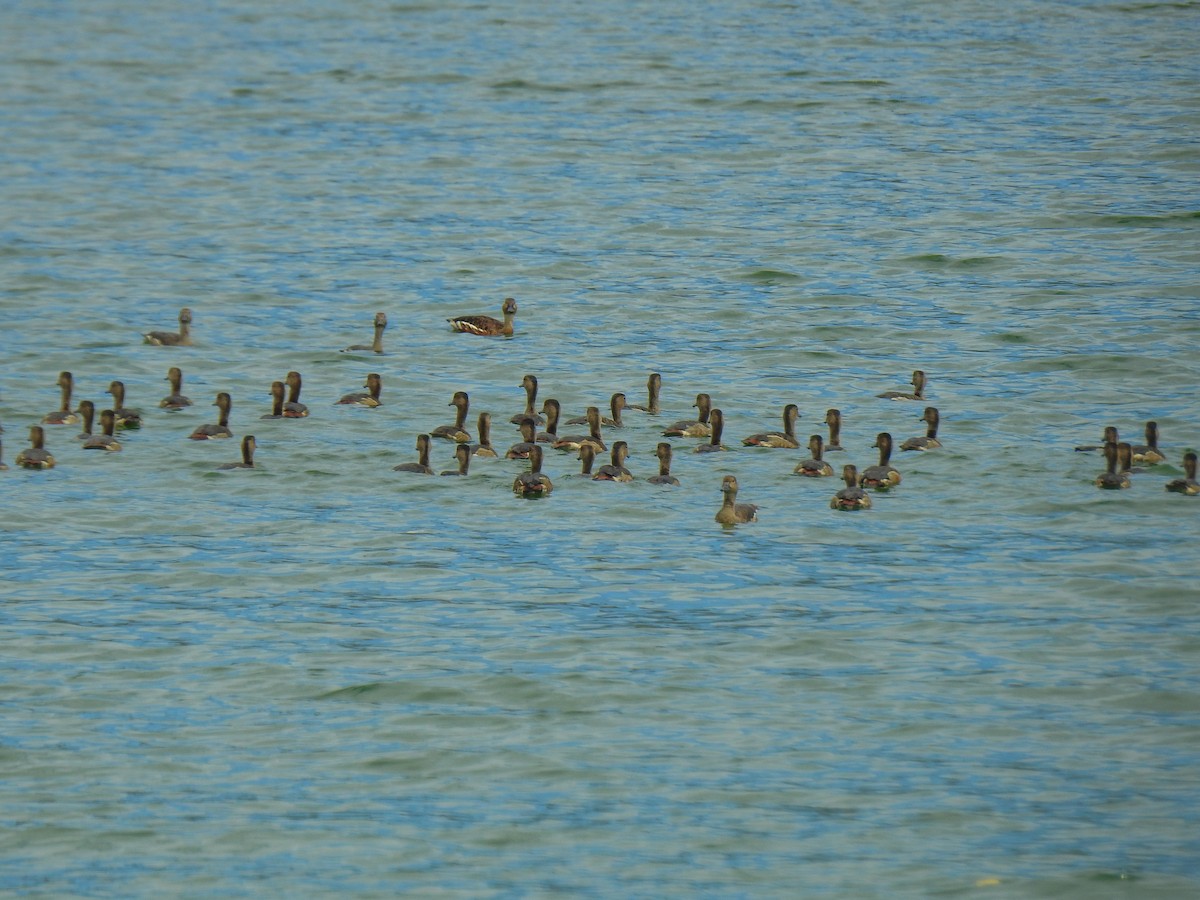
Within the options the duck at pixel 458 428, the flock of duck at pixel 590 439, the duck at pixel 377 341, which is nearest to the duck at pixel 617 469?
the flock of duck at pixel 590 439

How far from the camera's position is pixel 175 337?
104 feet

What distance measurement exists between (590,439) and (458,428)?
5.92 feet

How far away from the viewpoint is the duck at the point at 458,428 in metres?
25.6

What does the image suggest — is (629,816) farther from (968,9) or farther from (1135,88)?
(968,9)

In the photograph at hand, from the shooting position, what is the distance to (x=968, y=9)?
207ft

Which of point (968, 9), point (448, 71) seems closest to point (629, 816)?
point (448, 71)

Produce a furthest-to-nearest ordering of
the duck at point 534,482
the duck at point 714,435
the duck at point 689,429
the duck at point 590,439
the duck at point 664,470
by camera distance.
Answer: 1. the duck at point 689,429
2. the duck at point 590,439
3. the duck at point 714,435
4. the duck at point 664,470
5. the duck at point 534,482

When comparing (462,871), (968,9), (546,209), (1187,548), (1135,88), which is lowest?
(462,871)

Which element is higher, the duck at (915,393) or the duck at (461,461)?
the duck at (915,393)

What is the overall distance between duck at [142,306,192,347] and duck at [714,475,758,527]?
12.3 m

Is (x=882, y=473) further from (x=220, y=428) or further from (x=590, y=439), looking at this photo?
(x=220, y=428)

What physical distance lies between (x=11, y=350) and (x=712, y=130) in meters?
22.8

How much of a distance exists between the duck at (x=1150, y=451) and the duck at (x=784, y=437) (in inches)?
161

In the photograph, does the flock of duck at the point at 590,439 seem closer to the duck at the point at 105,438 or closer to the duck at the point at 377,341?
the duck at the point at 105,438
